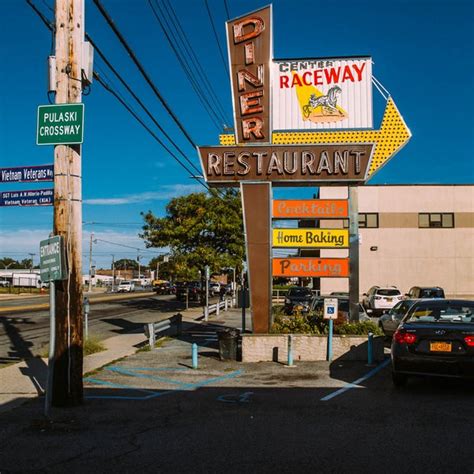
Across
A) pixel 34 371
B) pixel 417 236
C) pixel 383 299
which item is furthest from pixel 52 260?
pixel 417 236

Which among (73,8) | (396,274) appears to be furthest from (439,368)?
(396,274)

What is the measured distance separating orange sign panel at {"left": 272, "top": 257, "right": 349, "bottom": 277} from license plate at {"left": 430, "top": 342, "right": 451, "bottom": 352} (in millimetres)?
5204

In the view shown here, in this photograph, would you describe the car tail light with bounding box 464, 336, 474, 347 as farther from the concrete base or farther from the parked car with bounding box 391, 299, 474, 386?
the concrete base

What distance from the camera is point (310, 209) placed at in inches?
555

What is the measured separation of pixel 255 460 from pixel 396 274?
3865 cm

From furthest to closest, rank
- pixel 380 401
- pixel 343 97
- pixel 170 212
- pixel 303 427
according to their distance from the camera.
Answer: pixel 170 212 < pixel 343 97 < pixel 380 401 < pixel 303 427

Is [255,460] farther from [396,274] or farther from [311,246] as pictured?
[396,274]

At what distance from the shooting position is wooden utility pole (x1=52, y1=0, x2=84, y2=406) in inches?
324

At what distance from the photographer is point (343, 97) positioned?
1489 centimetres

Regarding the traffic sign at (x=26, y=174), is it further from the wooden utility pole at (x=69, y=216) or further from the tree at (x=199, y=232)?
the tree at (x=199, y=232)

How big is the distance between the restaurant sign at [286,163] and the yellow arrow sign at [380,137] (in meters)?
0.87

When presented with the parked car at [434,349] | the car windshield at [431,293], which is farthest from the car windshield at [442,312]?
the car windshield at [431,293]

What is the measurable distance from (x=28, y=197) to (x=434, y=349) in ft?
22.2

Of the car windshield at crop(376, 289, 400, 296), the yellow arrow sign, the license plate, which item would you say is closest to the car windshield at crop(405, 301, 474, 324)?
the license plate
